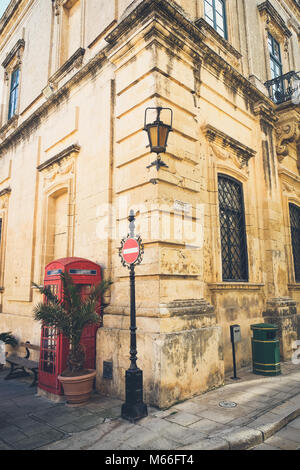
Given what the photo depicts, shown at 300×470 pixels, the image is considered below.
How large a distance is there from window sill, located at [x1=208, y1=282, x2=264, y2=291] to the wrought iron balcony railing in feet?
19.9

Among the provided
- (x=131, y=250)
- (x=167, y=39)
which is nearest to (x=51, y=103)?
(x=167, y=39)

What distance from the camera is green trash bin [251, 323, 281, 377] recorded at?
7309 mm

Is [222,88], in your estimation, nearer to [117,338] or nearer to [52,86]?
[52,86]

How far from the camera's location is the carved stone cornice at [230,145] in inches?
315

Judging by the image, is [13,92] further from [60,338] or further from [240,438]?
[240,438]

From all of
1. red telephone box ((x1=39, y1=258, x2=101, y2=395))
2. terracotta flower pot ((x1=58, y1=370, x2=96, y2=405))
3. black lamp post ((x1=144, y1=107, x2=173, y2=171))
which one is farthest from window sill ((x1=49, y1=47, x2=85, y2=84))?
terracotta flower pot ((x1=58, y1=370, x2=96, y2=405))

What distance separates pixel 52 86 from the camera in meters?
10.7

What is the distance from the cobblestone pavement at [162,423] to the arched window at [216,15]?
9.46 metres

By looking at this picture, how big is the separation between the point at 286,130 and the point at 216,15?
4077mm

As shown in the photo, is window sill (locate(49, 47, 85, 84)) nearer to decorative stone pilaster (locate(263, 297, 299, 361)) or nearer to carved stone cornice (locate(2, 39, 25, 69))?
carved stone cornice (locate(2, 39, 25, 69))

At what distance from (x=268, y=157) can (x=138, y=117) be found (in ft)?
16.7

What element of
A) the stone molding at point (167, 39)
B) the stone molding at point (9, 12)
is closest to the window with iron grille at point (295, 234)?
the stone molding at point (167, 39)
